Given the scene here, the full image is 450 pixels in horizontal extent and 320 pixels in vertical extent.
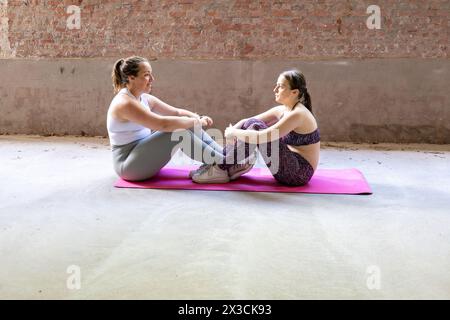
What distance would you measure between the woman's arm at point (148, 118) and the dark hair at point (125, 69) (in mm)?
229

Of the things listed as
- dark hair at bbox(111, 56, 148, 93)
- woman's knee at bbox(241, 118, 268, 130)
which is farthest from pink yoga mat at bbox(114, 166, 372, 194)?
dark hair at bbox(111, 56, 148, 93)

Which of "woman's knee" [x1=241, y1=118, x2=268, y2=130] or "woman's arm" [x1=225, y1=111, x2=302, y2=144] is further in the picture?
"woman's knee" [x1=241, y1=118, x2=268, y2=130]

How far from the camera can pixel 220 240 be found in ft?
8.95

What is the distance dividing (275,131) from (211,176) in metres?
0.66

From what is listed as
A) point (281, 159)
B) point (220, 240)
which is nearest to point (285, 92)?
point (281, 159)

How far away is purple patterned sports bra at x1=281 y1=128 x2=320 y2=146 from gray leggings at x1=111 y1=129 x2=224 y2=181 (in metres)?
0.52

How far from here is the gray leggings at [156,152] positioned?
3.81 m

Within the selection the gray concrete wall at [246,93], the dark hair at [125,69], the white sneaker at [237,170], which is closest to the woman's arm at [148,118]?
the dark hair at [125,69]

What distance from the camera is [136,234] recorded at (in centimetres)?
281

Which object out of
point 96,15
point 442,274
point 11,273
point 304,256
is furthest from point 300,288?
point 96,15

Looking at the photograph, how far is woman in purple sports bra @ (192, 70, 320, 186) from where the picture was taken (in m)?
3.64

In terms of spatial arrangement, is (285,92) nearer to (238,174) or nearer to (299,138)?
(299,138)

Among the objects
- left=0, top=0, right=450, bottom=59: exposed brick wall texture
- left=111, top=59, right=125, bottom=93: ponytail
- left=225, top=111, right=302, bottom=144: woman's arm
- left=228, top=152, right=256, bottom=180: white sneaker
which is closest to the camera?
left=225, top=111, right=302, bottom=144: woman's arm

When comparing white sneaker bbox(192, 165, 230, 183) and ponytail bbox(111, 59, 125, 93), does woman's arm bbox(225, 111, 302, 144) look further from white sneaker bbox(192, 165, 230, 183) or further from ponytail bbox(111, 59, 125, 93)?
ponytail bbox(111, 59, 125, 93)
